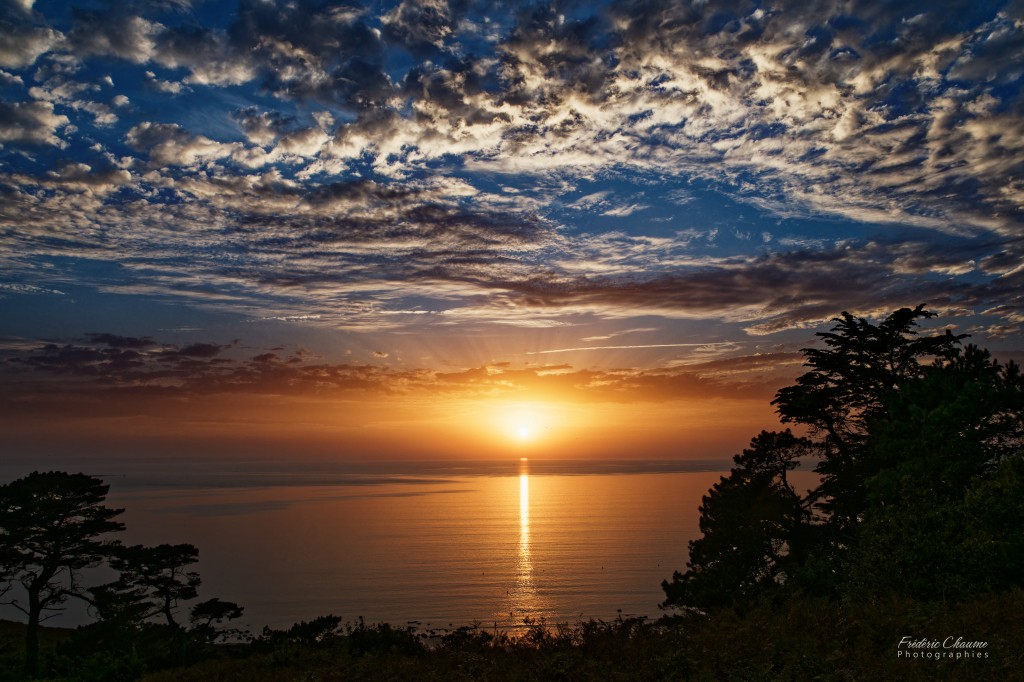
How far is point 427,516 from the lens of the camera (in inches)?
7726

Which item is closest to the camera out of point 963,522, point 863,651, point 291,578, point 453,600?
point 863,651

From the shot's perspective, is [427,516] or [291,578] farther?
[427,516]

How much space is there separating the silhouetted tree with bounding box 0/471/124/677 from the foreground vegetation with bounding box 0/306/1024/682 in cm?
10

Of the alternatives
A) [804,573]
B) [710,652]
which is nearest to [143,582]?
[804,573]

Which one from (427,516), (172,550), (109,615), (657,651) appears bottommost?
(427,516)

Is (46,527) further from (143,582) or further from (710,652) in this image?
(710,652)

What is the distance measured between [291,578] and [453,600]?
30766mm

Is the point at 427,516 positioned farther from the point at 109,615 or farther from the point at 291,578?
the point at 109,615

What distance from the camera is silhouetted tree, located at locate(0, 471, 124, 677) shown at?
36.2 m

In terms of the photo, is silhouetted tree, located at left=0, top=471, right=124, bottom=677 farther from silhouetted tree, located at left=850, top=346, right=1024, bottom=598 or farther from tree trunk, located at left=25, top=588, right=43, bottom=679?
silhouetted tree, located at left=850, top=346, right=1024, bottom=598

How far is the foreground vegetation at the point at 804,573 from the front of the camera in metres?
11.9

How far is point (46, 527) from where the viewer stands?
3700 centimetres

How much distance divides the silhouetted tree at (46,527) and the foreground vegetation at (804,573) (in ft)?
0.33

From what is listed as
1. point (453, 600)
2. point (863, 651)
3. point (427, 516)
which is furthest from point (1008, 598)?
point (427, 516)
